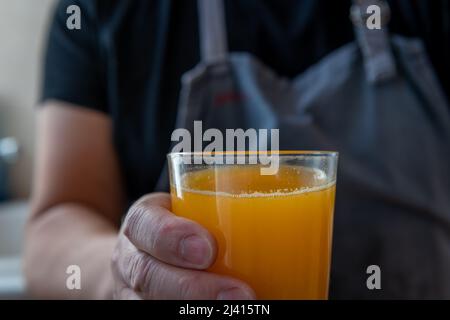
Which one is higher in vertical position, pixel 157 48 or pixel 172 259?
pixel 157 48

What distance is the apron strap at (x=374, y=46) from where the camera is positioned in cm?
→ 38

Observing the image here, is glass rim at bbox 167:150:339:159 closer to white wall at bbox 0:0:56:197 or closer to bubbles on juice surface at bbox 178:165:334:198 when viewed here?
bubbles on juice surface at bbox 178:165:334:198

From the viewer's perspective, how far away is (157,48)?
0.38m

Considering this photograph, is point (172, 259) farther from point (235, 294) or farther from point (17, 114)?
point (17, 114)

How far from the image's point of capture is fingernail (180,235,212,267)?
0.19 meters

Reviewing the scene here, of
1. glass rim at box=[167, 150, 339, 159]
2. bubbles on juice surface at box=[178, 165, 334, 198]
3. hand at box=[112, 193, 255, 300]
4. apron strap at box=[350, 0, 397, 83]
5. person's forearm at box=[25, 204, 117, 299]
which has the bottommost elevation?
person's forearm at box=[25, 204, 117, 299]

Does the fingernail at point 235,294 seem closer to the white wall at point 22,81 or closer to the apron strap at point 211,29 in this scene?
the apron strap at point 211,29

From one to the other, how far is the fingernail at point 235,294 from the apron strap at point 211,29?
0.73 feet

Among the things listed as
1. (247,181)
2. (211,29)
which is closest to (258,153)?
(247,181)

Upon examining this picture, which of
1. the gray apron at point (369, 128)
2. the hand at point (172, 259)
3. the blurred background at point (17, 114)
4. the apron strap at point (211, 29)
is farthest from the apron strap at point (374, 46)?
the blurred background at point (17, 114)

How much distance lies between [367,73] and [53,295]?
0.34 m

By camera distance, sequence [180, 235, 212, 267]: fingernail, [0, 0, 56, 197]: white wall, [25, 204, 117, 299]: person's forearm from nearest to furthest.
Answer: [180, 235, 212, 267]: fingernail
[25, 204, 117, 299]: person's forearm
[0, 0, 56, 197]: white wall

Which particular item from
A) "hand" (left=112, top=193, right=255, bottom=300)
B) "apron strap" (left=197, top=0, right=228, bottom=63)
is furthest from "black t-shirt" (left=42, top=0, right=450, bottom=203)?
"hand" (left=112, top=193, right=255, bottom=300)

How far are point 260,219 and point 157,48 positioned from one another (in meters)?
0.24
